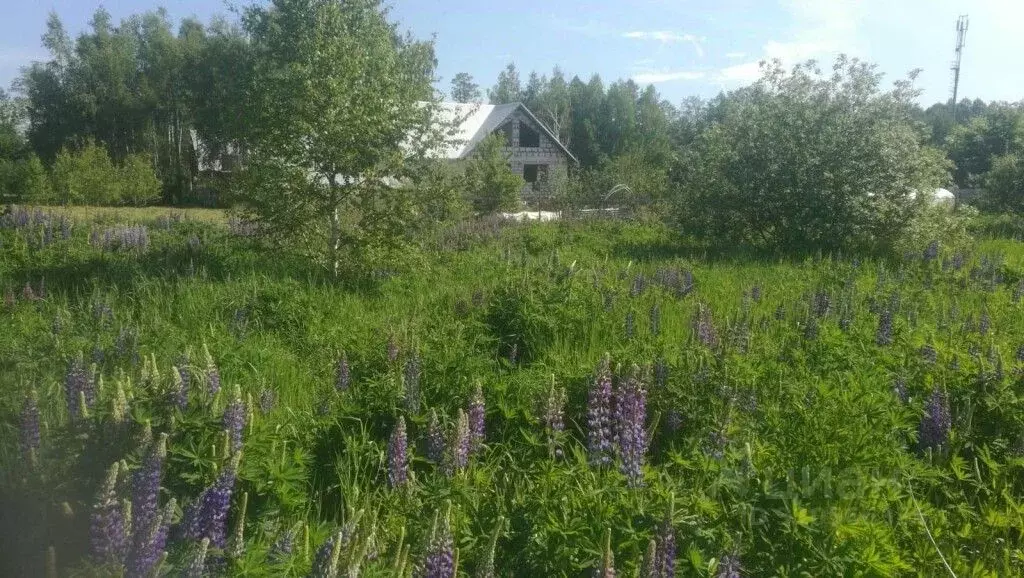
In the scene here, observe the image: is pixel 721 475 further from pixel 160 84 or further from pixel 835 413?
pixel 160 84

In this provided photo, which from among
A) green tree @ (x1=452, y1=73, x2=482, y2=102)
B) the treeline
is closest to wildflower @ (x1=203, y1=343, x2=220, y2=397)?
the treeline

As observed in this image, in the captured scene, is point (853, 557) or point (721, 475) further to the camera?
point (721, 475)

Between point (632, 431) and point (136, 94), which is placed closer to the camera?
point (632, 431)

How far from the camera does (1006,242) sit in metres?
15.7

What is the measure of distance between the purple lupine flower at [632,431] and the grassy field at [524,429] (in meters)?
0.02

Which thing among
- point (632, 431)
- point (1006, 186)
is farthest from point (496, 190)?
point (632, 431)

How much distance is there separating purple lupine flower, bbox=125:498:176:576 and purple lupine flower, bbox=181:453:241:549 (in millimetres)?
226

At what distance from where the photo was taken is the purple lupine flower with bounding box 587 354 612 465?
3809mm

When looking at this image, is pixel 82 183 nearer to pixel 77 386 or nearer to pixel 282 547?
pixel 77 386

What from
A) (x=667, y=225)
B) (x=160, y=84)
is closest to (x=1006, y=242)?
(x=667, y=225)

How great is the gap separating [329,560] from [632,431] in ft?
5.76

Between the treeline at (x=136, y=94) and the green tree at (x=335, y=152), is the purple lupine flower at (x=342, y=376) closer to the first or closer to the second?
the green tree at (x=335, y=152)

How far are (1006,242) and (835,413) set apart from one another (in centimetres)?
1454

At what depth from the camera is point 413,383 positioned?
4.32 m
